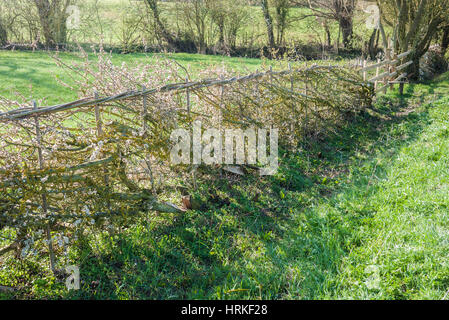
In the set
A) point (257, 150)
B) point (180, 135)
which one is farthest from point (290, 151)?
point (180, 135)

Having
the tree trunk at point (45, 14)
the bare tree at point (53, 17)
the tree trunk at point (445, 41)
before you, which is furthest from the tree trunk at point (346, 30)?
the tree trunk at point (45, 14)

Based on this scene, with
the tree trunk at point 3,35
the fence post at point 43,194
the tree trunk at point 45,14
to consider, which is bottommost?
the fence post at point 43,194

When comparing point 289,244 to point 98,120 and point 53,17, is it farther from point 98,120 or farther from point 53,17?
point 53,17

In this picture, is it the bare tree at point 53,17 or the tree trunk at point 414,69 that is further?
the bare tree at point 53,17

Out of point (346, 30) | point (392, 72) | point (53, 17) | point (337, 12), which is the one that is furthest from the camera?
point (346, 30)

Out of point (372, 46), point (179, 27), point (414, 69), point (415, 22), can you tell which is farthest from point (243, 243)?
point (179, 27)

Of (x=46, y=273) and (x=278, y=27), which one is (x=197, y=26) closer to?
(x=278, y=27)

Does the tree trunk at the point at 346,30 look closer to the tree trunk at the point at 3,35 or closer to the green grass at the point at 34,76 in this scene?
the green grass at the point at 34,76

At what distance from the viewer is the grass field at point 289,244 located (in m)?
3.19

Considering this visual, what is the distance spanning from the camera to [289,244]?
3998mm

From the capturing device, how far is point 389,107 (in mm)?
10820

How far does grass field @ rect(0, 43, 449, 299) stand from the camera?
3.19 metres
